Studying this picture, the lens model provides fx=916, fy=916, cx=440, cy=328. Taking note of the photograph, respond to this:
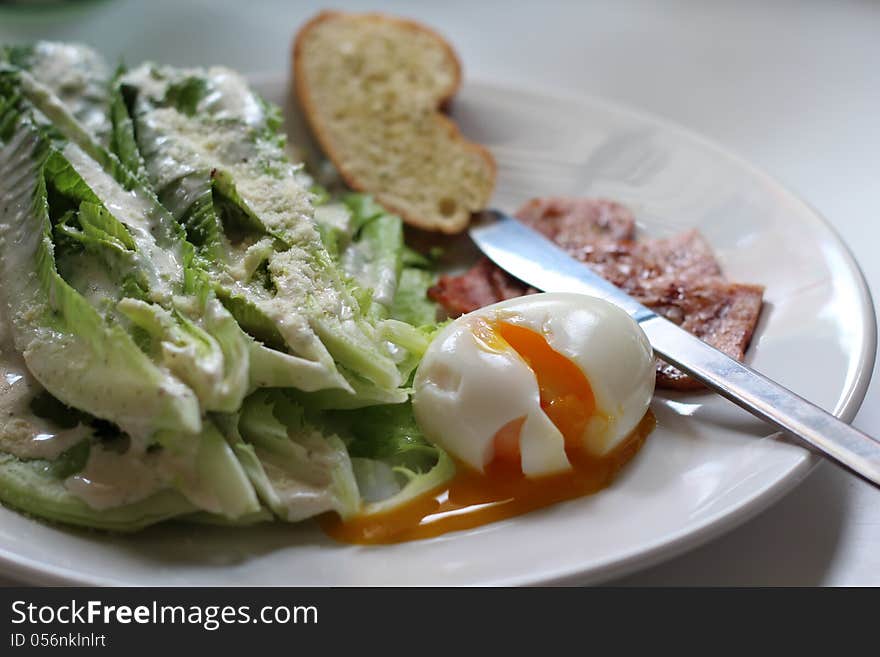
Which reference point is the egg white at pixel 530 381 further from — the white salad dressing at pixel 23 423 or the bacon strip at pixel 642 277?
the white salad dressing at pixel 23 423

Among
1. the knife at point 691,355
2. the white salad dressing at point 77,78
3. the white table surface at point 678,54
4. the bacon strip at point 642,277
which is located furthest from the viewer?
the white table surface at point 678,54

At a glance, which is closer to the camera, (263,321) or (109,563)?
(109,563)

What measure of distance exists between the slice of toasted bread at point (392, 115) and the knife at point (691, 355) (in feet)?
0.92

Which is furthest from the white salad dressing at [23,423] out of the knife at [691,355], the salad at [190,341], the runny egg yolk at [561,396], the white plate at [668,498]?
the knife at [691,355]

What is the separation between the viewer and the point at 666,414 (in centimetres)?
233

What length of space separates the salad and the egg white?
0.29ft

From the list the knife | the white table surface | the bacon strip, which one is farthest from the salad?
the white table surface

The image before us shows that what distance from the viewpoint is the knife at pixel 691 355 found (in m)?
1.97

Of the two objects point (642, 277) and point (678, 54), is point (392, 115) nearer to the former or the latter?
point (642, 277)
